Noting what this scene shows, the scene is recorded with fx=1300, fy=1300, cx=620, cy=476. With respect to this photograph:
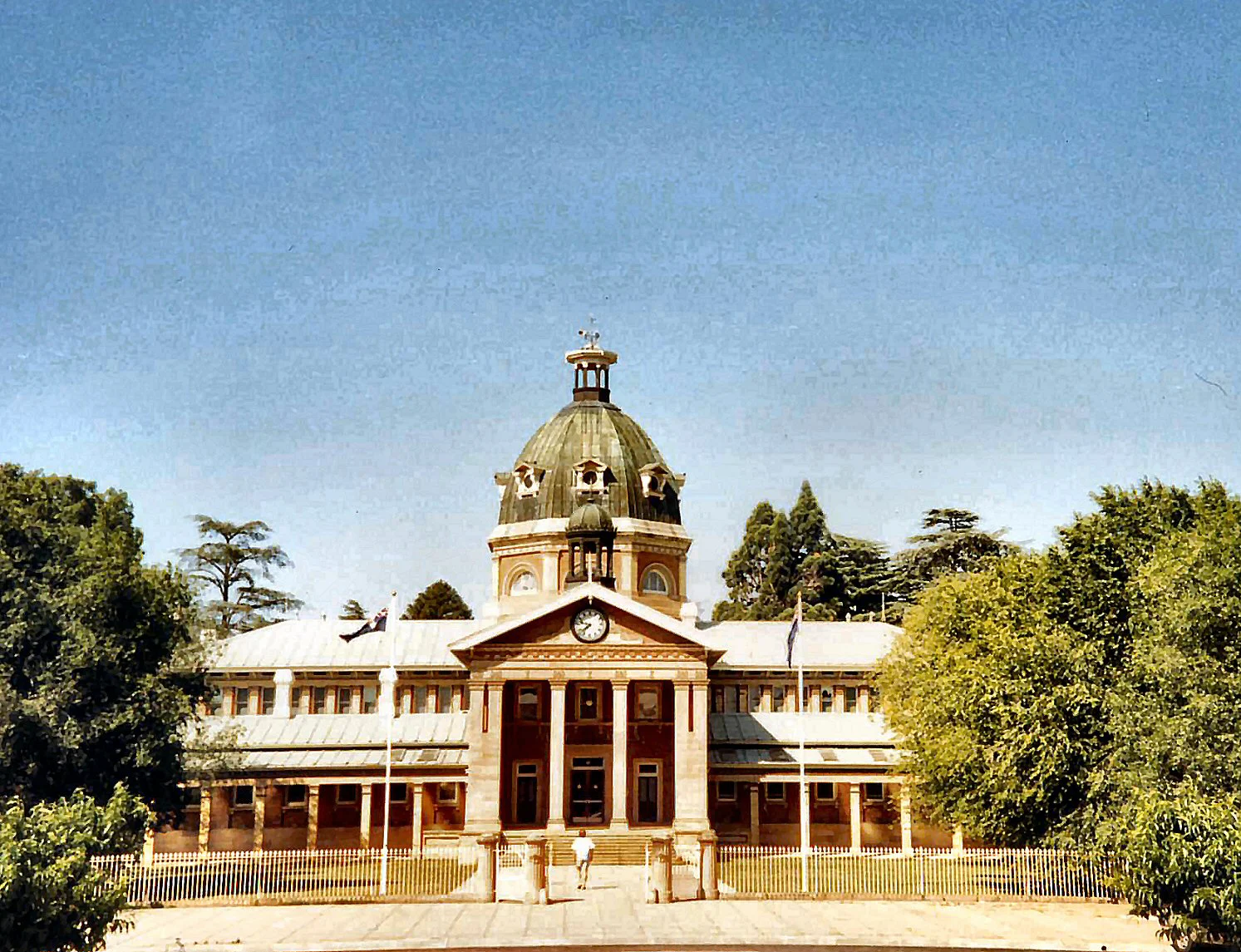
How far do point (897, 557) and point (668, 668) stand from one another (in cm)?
3991

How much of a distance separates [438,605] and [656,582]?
36.2m

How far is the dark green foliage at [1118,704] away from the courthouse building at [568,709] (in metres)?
11.4

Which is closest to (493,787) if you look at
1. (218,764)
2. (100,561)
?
(218,764)

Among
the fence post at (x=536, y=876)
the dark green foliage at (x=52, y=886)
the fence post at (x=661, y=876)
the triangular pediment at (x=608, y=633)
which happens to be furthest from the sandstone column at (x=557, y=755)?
the dark green foliage at (x=52, y=886)

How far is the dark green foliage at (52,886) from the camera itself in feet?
72.8

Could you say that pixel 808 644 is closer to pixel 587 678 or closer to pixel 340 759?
pixel 587 678

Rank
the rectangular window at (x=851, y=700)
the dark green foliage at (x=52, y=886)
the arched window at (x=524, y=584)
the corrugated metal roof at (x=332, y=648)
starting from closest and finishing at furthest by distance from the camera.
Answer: the dark green foliage at (x=52, y=886), the corrugated metal roof at (x=332, y=648), the arched window at (x=524, y=584), the rectangular window at (x=851, y=700)

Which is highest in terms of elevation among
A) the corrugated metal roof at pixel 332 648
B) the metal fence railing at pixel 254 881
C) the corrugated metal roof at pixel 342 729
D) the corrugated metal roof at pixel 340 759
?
the corrugated metal roof at pixel 332 648

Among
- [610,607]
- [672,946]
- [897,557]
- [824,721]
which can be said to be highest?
[897,557]

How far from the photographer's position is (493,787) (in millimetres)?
52094

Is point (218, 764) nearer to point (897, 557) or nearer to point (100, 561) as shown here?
point (100, 561)

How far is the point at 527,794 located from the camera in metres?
57.7

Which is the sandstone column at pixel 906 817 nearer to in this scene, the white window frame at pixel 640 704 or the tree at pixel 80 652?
the white window frame at pixel 640 704

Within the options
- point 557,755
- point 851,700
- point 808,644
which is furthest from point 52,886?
point 808,644
